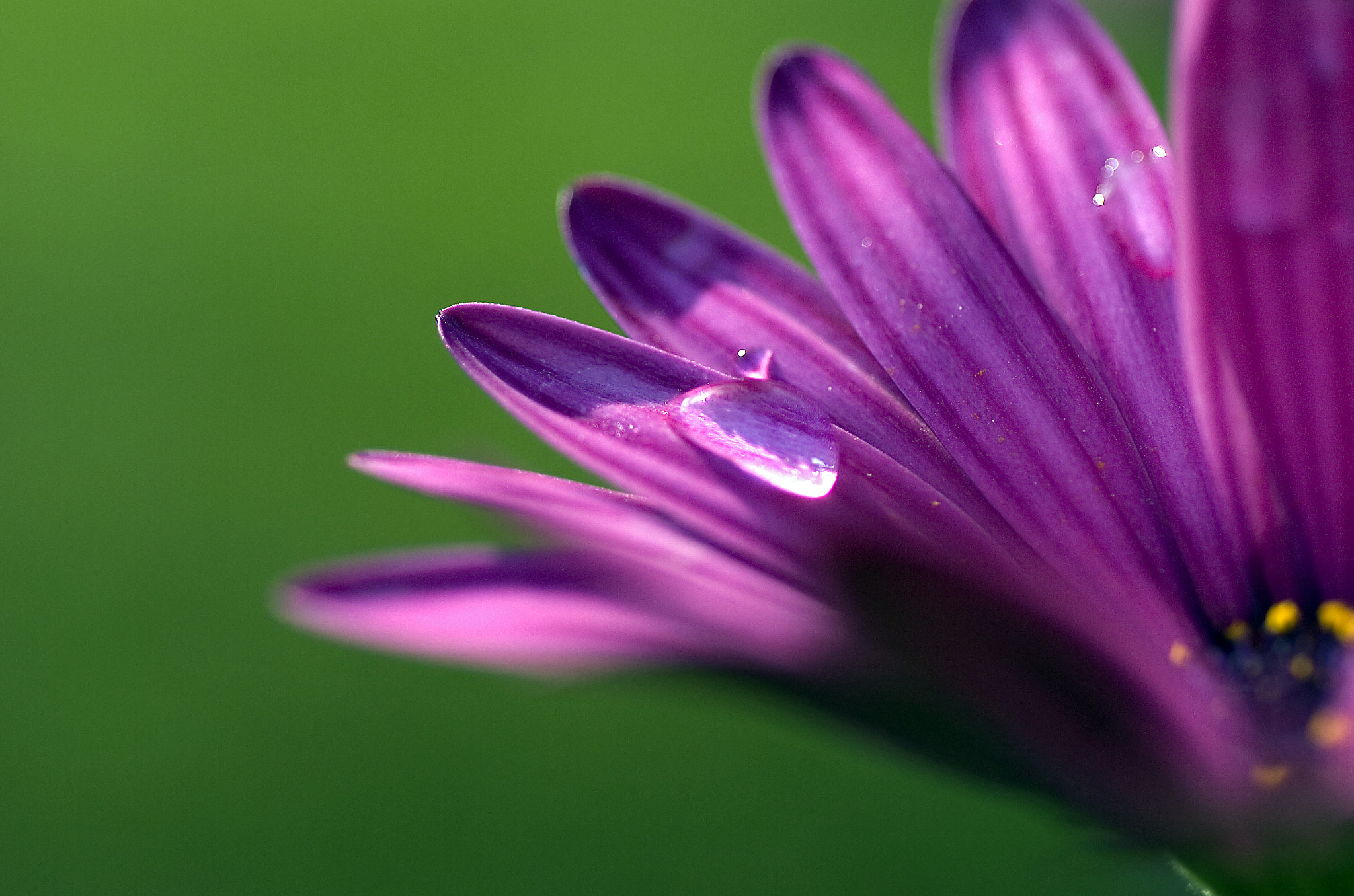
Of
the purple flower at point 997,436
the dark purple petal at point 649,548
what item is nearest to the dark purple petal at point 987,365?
the purple flower at point 997,436

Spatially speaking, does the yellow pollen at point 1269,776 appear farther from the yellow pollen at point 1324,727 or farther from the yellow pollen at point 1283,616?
the yellow pollen at point 1283,616

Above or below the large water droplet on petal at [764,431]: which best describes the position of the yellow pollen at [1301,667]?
above

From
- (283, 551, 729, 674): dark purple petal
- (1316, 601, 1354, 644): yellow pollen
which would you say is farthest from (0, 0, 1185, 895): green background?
(1316, 601, 1354, 644): yellow pollen

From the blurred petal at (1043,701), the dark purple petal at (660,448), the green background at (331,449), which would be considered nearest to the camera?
the blurred petal at (1043,701)

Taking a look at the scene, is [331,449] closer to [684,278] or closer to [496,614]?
[684,278]

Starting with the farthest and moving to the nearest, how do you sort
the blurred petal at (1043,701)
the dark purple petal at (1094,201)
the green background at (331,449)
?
1. the green background at (331,449)
2. the dark purple petal at (1094,201)
3. the blurred petal at (1043,701)

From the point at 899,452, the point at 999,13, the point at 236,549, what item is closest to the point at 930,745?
the point at 899,452

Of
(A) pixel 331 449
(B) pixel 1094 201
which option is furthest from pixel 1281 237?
(A) pixel 331 449

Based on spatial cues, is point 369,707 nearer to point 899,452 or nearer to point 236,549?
point 236,549
